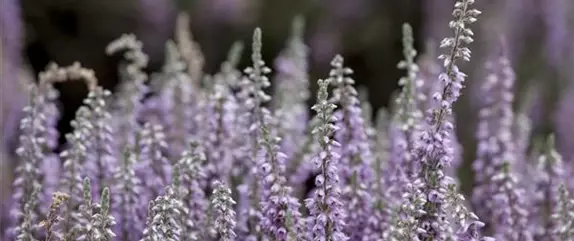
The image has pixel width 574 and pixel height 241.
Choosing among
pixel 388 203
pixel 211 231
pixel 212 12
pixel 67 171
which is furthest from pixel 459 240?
pixel 212 12

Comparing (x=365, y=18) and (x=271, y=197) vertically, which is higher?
(x=365, y=18)

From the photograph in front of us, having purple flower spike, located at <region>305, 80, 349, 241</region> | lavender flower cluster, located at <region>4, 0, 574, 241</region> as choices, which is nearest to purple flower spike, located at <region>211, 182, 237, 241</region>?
lavender flower cluster, located at <region>4, 0, 574, 241</region>

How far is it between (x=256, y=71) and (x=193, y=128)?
1.04 metres

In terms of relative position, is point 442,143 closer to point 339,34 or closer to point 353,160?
point 353,160

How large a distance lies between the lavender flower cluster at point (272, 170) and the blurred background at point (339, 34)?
244 centimetres

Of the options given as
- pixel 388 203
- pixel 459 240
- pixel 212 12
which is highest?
pixel 212 12

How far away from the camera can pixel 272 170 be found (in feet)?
10.8

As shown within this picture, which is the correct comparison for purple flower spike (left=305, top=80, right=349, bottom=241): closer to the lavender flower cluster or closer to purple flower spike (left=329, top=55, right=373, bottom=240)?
the lavender flower cluster

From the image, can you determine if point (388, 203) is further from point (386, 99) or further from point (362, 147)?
point (386, 99)

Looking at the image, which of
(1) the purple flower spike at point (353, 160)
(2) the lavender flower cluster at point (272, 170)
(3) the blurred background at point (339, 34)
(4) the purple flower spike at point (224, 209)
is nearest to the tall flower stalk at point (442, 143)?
(2) the lavender flower cluster at point (272, 170)

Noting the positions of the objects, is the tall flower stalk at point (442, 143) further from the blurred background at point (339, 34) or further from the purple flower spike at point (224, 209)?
the blurred background at point (339, 34)

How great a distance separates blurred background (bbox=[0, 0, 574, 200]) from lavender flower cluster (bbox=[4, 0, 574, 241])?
Answer: 244cm

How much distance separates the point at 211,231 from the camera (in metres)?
3.50

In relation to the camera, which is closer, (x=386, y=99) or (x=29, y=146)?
(x=29, y=146)
